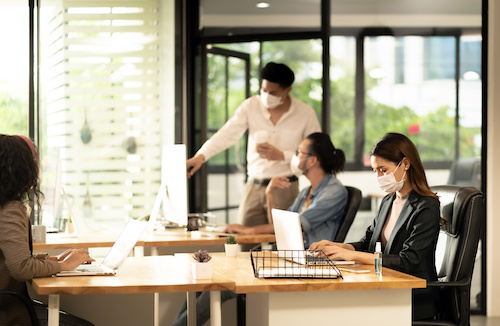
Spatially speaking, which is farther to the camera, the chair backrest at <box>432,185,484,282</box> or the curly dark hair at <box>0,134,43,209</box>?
the chair backrest at <box>432,185,484,282</box>

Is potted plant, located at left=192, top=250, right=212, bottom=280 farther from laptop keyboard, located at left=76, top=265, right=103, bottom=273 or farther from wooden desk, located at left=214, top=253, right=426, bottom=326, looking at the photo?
laptop keyboard, located at left=76, top=265, right=103, bottom=273

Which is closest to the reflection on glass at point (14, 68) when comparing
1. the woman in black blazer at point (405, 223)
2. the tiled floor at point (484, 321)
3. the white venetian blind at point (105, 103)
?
the white venetian blind at point (105, 103)

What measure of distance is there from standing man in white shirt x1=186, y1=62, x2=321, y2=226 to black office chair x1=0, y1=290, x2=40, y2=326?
7.47 feet

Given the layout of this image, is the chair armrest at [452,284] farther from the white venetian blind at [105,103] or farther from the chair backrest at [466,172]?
the white venetian blind at [105,103]

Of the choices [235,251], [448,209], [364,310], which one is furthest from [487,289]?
[364,310]

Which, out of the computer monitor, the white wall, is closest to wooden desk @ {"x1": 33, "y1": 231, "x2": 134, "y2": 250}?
the computer monitor

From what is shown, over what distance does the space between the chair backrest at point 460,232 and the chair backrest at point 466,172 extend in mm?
2366

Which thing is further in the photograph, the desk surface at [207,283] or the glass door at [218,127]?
the glass door at [218,127]

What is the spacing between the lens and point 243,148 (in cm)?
595

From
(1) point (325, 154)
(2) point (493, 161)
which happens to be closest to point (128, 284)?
(1) point (325, 154)

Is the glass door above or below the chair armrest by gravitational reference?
above

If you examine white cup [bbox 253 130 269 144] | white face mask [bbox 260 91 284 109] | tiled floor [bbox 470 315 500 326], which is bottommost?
tiled floor [bbox 470 315 500 326]

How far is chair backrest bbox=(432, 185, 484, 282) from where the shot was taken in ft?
9.99

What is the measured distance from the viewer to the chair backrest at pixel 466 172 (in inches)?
216
